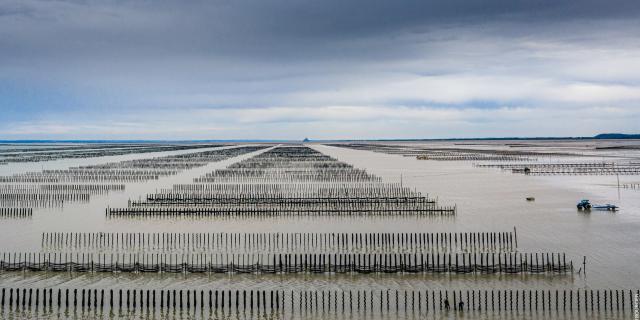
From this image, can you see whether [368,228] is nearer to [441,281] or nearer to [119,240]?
[441,281]

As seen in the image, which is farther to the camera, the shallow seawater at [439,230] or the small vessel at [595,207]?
the small vessel at [595,207]

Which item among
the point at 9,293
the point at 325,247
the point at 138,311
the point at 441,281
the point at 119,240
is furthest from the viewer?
the point at 119,240

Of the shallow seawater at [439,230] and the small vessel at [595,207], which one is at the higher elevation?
the small vessel at [595,207]

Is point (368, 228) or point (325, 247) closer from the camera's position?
point (325, 247)

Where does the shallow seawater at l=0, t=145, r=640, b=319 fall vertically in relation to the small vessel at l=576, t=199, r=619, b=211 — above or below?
below

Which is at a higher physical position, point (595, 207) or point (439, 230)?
point (595, 207)

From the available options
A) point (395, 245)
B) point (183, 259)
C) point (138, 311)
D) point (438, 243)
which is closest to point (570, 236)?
point (438, 243)

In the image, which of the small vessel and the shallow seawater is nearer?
the shallow seawater

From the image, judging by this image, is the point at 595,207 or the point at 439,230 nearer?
the point at 439,230
